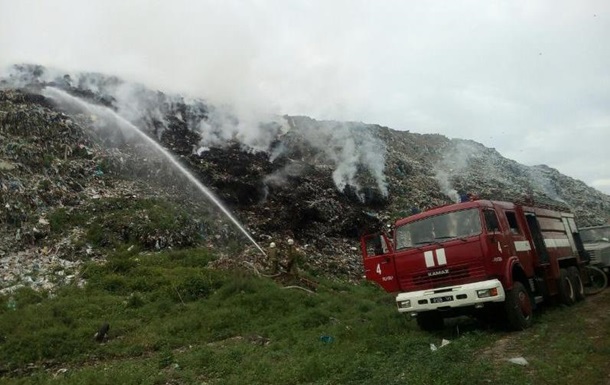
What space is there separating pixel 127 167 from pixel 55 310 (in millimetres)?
10377

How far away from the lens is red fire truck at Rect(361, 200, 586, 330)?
8328 millimetres

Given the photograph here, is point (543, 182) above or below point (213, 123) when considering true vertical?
below

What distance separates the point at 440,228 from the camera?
902 cm

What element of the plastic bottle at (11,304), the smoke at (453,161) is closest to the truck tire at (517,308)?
the plastic bottle at (11,304)

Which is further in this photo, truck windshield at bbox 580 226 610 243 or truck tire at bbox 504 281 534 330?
truck windshield at bbox 580 226 610 243

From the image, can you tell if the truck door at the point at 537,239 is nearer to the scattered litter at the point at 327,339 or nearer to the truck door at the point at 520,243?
the truck door at the point at 520,243

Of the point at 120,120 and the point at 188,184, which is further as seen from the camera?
the point at 120,120

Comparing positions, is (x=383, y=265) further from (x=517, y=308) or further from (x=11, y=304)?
Result: (x=11, y=304)

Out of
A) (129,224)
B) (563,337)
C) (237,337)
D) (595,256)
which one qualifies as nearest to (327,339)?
(237,337)

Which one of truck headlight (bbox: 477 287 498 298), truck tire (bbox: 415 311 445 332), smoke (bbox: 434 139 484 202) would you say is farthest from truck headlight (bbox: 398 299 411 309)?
smoke (bbox: 434 139 484 202)

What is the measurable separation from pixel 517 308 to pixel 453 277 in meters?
1.28

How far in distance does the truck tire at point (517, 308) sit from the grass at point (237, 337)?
250 mm

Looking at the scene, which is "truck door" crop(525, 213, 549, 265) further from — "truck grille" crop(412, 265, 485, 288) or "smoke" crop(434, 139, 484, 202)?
"smoke" crop(434, 139, 484, 202)

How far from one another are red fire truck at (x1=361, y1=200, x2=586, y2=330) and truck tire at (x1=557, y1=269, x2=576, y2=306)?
1.92ft
